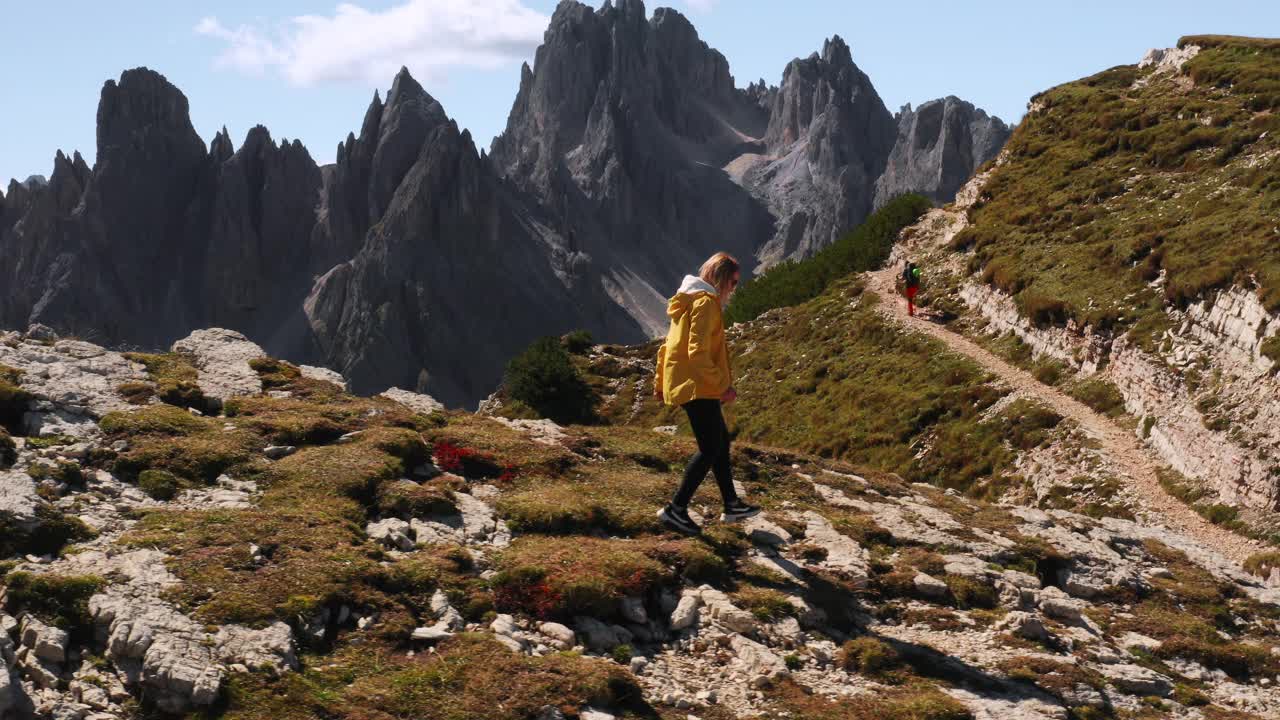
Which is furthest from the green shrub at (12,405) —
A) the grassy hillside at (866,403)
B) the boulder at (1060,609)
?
the grassy hillside at (866,403)

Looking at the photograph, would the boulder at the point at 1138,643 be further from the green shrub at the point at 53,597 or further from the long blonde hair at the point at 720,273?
the green shrub at the point at 53,597

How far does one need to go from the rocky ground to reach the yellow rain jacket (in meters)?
2.72

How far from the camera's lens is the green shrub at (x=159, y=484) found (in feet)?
56.6

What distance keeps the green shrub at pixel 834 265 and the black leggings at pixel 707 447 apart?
57.7 metres

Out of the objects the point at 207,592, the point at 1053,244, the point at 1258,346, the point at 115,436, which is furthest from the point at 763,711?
the point at 1053,244

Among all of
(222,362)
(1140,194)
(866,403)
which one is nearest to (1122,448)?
(866,403)

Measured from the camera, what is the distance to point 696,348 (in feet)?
54.5

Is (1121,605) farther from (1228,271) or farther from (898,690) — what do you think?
(1228,271)

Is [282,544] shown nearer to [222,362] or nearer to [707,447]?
[707,447]

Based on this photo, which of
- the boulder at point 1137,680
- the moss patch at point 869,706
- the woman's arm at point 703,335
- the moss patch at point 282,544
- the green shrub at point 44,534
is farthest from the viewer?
the woman's arm at point 703,335

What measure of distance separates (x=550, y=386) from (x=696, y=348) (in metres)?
44.6

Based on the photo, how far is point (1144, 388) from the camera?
3825 centimetres

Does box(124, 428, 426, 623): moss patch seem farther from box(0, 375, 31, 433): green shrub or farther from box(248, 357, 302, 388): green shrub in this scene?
box(248, 357, 302, 388): green shrub

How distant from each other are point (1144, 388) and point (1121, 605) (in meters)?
21.1
